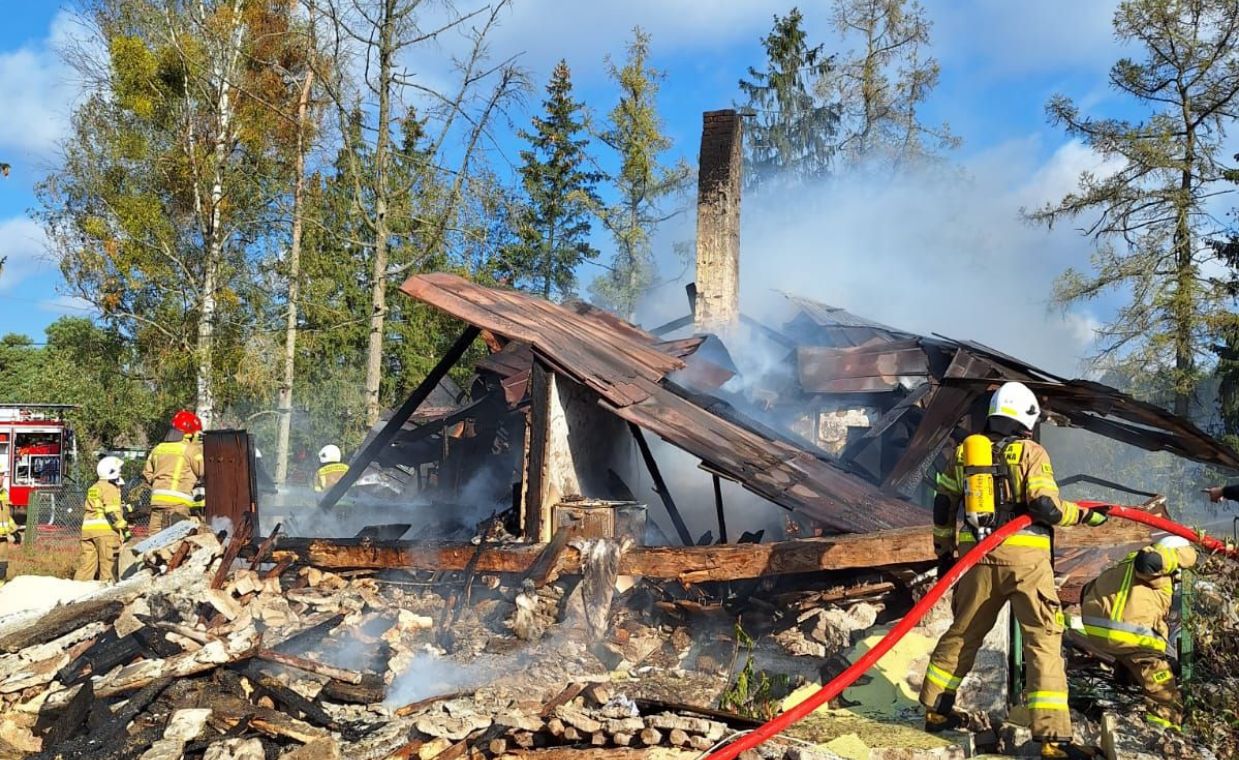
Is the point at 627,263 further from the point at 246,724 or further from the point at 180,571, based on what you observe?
the point at 246,724

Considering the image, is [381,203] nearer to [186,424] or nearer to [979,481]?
[186,424]

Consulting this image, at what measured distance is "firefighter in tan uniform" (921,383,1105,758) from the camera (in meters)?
4.70

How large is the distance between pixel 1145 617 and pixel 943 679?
1305 millimetres

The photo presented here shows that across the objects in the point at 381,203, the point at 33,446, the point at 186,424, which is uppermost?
the point at 381,203

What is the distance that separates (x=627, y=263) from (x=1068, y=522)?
23325 mm

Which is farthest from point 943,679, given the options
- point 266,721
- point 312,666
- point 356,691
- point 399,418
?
point 399,418

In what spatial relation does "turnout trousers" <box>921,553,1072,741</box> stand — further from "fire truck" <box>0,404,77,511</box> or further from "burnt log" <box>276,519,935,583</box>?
"fire truck" <box>0,404,77,511</box>

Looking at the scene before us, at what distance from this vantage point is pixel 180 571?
7215 millimetres

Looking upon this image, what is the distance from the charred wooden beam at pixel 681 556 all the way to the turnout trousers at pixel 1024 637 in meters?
0.83


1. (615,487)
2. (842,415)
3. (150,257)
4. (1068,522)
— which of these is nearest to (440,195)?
(150,257)

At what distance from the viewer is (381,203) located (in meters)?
16.0

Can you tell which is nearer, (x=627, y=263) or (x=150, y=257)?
(x=150, y=257)

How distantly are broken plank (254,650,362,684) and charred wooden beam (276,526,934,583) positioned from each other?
1.25 meters

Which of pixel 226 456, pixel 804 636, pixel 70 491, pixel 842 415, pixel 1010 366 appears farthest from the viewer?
pixel 70 491
